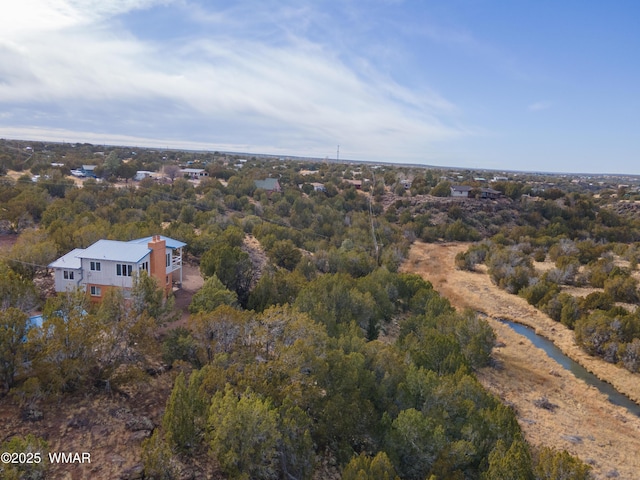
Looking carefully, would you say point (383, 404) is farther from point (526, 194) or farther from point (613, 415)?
point (526, 194)

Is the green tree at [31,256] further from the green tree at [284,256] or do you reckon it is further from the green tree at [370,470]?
the green tree at [370,470]

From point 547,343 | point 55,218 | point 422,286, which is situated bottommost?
point 547,343

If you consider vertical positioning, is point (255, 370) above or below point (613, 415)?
above

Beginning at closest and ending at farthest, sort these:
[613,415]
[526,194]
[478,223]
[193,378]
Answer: [193,378] → [613,415] → [478,223] → [526,194]

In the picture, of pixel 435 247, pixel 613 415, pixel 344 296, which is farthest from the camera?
pixel 435 247

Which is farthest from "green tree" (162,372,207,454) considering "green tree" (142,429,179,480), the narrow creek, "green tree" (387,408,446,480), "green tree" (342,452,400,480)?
the narrow creek

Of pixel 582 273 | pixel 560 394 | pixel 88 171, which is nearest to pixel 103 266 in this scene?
pixel 560 394

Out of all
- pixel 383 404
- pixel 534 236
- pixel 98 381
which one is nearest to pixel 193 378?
pixel 98 381

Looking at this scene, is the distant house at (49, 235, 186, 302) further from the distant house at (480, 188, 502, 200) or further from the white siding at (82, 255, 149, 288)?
the distant house at (480, 188, 502, 200)
